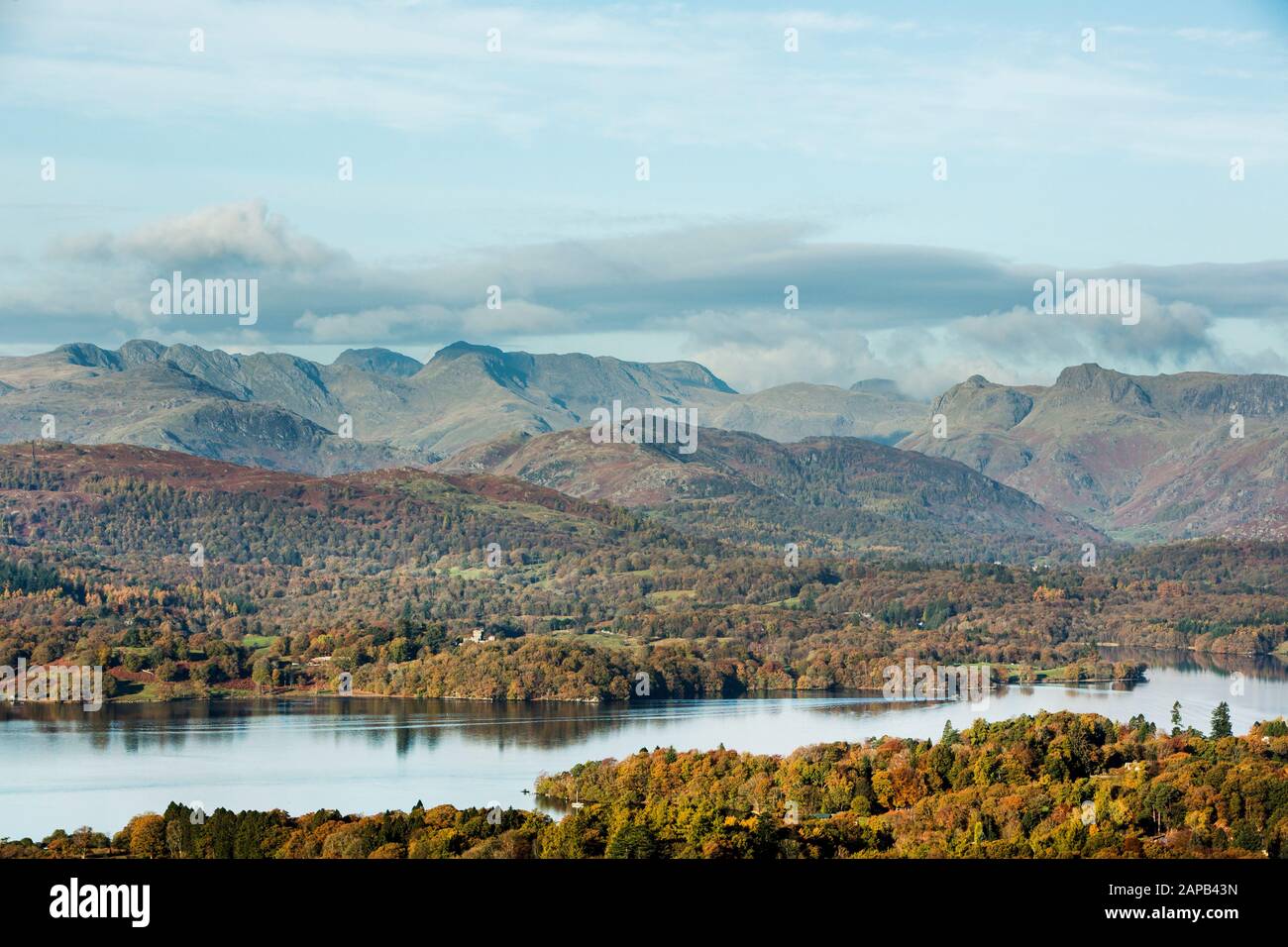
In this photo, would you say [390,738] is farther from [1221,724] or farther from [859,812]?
[1221,724]

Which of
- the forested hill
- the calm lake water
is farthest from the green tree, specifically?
the calm lake water

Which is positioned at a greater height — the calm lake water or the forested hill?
the forested hill

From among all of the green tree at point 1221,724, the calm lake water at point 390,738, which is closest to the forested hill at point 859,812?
the green tree at point 1221,724

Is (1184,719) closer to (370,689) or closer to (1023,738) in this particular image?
(1023,738)

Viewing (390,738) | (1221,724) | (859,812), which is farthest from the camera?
(390,738)

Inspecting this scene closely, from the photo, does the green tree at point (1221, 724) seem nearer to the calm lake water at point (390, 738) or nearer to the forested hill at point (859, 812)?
the forested hill at point (859, 812)

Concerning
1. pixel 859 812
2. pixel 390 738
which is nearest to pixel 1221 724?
pixel 859 812

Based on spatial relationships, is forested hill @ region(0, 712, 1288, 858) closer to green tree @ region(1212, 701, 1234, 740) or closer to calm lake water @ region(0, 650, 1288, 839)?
green tree @ region(1212, 701, 1234, 740)
